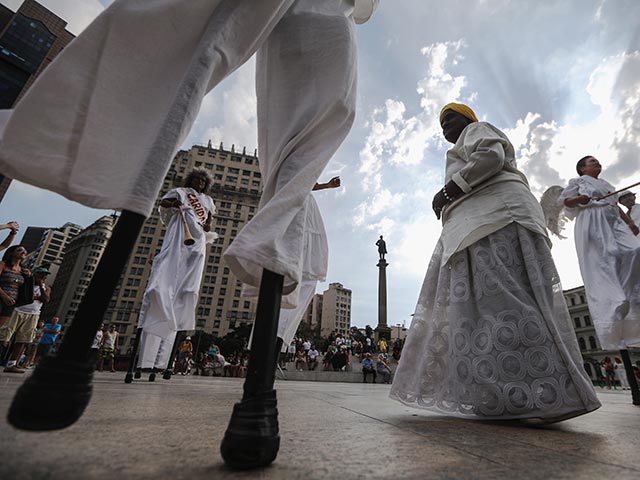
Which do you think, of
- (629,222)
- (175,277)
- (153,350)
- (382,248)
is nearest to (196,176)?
(175,277)

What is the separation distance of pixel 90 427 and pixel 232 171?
2760 inches

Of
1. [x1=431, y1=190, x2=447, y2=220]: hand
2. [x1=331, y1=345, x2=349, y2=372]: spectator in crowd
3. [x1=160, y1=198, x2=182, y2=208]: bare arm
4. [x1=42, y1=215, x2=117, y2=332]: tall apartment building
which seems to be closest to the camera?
[x1=431, y1=190, x2=447, y2=220]: hand

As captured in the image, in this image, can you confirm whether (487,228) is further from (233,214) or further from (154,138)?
(233,214)

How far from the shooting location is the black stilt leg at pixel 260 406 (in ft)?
2.26

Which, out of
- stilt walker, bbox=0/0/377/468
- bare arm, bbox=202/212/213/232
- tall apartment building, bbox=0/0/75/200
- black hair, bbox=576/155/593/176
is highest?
tall apartment building, bbox=0/0/75/200

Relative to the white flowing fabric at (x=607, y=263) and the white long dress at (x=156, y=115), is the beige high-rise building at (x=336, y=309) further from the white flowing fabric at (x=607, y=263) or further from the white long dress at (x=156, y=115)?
the white long dress at (x=156, y=115)

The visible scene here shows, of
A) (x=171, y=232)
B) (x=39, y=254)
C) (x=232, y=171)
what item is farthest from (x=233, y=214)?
(x=39, y=254)

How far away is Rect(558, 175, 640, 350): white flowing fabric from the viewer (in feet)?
10.5

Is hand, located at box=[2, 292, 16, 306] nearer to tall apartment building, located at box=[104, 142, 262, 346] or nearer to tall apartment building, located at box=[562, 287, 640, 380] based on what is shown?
tall apartment building, located at box=[104, 142, 262, 346]

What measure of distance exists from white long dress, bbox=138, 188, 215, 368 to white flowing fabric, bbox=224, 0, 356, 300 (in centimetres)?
275

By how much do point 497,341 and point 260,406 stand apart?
1.44 m

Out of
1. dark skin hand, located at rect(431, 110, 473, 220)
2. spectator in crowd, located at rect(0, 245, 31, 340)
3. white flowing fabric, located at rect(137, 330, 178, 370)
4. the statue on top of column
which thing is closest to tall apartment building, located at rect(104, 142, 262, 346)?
the statue on top of column

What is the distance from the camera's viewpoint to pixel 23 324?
5.64 m

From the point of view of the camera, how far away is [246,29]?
1.13 m
